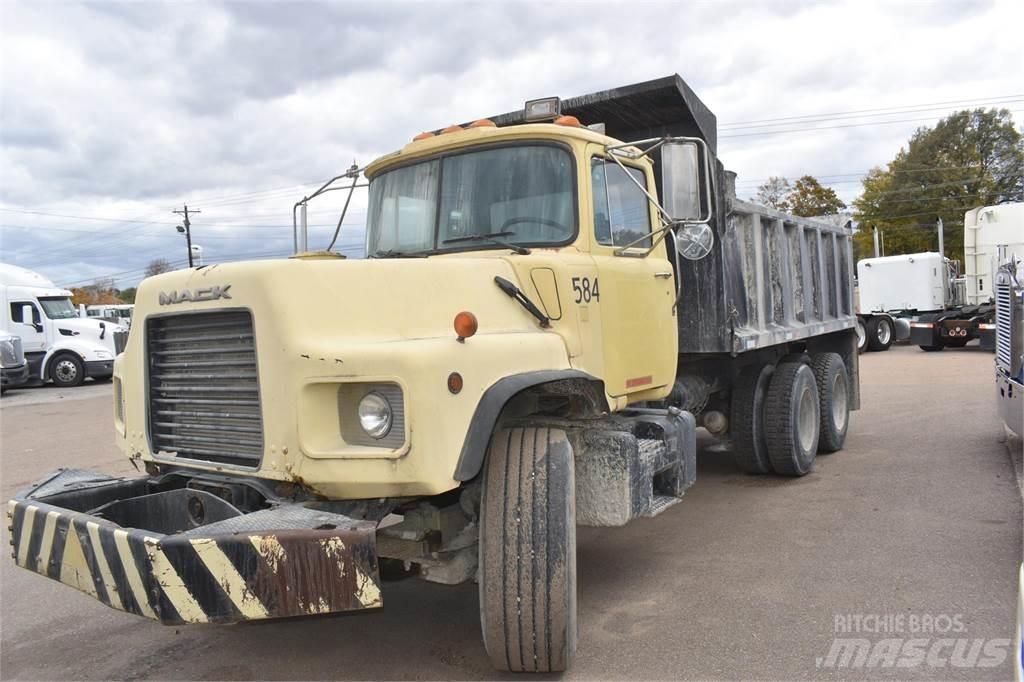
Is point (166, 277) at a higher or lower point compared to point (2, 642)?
higher

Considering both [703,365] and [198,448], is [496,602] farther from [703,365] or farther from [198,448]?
[703,365]

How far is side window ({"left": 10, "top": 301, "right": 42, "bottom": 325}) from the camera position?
20781 millimetres

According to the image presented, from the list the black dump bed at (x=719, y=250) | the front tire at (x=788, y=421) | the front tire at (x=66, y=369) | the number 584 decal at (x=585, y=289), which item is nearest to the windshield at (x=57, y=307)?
the front tire at (x=66, y=369)

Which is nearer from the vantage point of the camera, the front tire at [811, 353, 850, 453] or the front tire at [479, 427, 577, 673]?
the front tire at [479, 427, 577, 673]

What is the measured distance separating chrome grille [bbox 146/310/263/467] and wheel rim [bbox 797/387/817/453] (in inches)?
207

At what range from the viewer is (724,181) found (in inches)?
233

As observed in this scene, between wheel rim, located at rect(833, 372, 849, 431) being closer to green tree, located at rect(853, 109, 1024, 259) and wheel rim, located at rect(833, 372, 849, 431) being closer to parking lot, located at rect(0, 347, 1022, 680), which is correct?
parking lot, located at rect(0, 347, 1022, 680)

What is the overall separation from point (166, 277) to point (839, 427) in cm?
699

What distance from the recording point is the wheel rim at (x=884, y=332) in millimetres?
23094

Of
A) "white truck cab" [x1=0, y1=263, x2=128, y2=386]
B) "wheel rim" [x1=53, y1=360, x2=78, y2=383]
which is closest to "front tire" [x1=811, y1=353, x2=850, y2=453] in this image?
"white truck cab" [x1=0, y1=263, x2=128, y2=386]

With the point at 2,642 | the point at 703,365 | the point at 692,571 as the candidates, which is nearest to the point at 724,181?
the point at 703,365

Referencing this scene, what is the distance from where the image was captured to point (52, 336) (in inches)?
833

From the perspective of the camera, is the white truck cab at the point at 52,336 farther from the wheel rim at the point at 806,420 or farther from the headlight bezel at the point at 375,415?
the headlight bezel at the point at 375,415

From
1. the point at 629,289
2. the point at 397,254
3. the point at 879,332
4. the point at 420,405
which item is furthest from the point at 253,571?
the point at 879,332
